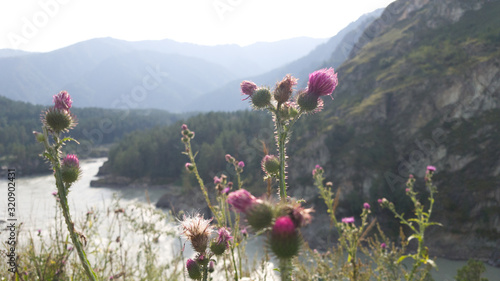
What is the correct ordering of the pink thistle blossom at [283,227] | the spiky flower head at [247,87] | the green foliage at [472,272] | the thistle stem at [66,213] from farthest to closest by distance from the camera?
1. the green foliage at [472,272]
2. the spiky flower head at [247,87]
3. the thistle stem at [66,213]
4. the pink thistle blossom at [283,227]

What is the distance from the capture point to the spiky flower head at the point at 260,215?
3.50 feet

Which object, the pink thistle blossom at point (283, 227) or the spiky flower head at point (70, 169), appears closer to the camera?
the pink thistle blossom at point (283, 227)

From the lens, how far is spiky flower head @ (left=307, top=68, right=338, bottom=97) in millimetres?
1918

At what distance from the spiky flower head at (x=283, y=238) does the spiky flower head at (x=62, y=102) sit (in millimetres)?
1369

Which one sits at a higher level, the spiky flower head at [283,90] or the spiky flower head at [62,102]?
the spiky flower head at [62,102]

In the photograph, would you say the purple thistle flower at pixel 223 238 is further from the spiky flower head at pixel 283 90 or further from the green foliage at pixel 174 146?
the green foliage at pixel 174 146

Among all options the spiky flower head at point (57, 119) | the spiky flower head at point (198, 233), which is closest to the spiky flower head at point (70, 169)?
the spiky flower head at point (57, 119)

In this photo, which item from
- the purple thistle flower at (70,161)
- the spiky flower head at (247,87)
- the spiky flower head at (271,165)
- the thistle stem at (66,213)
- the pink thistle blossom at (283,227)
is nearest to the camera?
the pink thistle blossom at (283,227)

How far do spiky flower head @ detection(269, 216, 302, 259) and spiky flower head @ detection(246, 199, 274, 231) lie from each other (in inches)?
2.4

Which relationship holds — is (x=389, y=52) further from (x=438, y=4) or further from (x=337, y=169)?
(x=337, y=169)

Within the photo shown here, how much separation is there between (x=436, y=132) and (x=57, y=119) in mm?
36626

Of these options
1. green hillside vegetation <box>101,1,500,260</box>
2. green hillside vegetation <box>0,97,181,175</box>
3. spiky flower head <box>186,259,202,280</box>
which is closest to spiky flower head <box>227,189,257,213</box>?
spiky flower head <box>186,259,202,280</box>

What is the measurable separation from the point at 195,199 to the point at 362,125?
21769mm

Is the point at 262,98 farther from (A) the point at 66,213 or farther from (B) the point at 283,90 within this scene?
(A) the point at 66,213
